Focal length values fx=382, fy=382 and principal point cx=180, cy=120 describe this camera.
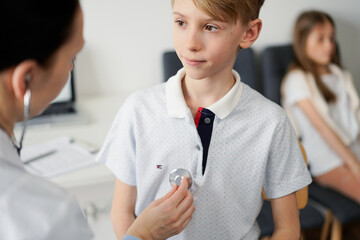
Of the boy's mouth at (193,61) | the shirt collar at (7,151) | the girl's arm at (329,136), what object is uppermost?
the boy's mouth at (193,61)

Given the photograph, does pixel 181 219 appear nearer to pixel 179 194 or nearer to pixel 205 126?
pixel 179 194

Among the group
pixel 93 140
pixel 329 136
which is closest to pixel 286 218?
pixel 93 140

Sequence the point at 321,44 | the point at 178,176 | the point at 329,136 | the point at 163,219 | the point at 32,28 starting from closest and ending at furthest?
the point at 32,28
the point at 163,219
the point at 178,176
the point at 329,136
the point at 321,44

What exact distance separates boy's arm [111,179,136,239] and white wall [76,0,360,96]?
1.19m

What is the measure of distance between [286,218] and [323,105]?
122 centimetres

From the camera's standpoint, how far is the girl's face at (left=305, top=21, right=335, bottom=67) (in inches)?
81.7

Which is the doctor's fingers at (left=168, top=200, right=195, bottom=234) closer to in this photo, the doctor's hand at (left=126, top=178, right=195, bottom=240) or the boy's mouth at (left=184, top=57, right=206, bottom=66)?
the doctor's hand at (left=126, top=178, right=195, bottom=240)

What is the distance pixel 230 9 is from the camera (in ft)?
2.58

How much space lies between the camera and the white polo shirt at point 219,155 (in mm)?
879

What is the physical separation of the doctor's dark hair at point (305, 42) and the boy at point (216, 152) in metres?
1.25

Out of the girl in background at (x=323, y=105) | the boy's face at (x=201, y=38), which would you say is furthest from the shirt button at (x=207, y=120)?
the girl in background at (x=323, y=105)

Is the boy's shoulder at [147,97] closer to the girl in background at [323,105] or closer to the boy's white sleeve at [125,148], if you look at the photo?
the boy's white sleeve at [125,148]

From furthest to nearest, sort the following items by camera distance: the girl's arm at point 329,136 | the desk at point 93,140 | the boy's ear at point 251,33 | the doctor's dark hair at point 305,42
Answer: the doctor's dark hair at point 305,42
the girl's arm at point 329,136
the desk at point 93,140
the boy's ear at point 251,33

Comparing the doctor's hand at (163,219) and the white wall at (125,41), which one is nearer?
the doctor's hand at (163,219)
